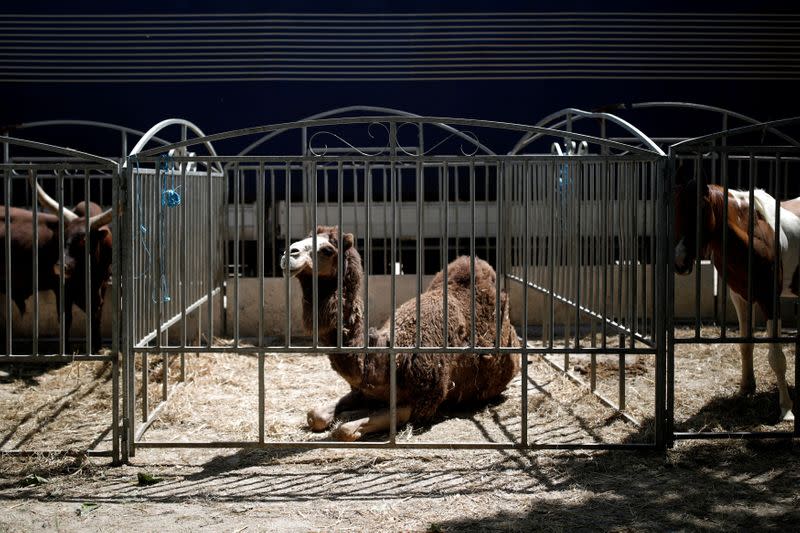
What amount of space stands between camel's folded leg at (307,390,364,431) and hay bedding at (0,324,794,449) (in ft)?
0.33

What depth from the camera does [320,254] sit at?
5.33 m

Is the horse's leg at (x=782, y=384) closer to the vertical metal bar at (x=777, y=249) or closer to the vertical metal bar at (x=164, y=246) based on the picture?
the vertical metal bar at (x=777, y=249)

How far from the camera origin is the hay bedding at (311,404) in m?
5.79

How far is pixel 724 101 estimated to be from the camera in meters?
12.5

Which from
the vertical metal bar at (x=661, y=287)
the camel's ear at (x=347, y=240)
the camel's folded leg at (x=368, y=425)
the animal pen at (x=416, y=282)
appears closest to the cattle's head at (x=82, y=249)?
the animal pen at (x=416, y=282)

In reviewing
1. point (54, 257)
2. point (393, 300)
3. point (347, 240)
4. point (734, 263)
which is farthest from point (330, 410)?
point (54, 257)

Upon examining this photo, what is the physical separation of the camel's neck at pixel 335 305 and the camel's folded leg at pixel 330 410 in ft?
1.85

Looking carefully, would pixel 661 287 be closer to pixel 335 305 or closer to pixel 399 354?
pixel 399 354

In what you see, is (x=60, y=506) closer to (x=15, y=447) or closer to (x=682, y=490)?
(x=15, y=447)

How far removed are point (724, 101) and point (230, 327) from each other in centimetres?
784

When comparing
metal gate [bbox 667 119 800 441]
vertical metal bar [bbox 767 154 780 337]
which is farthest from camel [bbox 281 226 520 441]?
vertical metal bar [bbox 767 154 780 337]

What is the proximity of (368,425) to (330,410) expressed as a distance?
438mm

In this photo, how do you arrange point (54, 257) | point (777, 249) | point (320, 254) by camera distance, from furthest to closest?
point (54, 257) < point (320, 254) < point (777, 249)

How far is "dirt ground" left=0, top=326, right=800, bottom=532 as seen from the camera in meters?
4.16
